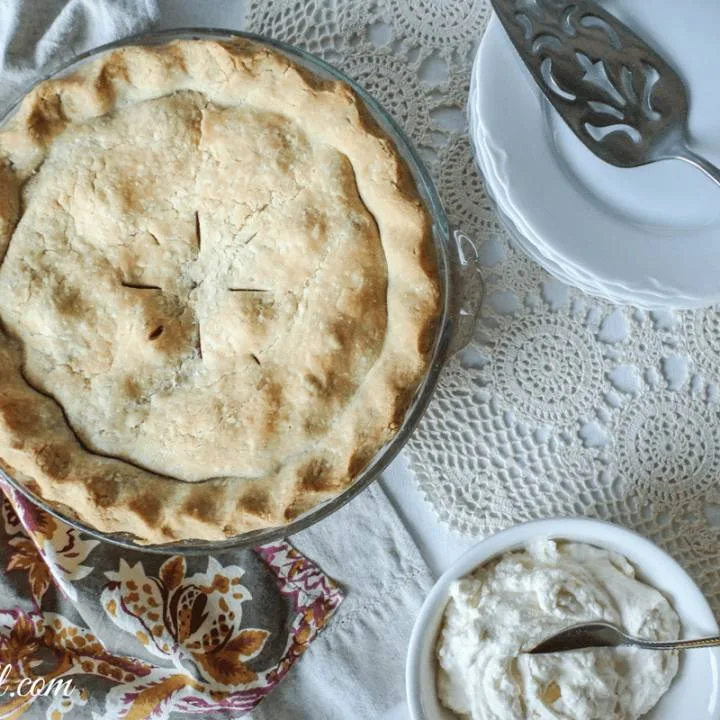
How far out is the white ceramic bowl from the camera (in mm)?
1330

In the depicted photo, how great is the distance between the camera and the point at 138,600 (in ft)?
4.86

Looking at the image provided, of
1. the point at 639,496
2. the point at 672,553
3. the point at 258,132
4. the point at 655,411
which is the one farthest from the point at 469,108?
the point at 672,553

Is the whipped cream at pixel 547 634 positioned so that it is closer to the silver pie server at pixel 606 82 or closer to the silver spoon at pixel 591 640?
the silver spoon at pixel 591 640

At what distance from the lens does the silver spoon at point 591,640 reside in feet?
4.36

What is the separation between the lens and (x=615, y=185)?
1.37 m

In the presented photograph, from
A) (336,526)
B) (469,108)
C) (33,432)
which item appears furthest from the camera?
(336,526)

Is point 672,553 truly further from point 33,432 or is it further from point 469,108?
point 33,432

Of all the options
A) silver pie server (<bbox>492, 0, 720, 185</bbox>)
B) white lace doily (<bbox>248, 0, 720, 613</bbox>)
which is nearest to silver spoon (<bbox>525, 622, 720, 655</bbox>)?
white lace doily (<bbox>248, 0, 720, 613</bbox>)

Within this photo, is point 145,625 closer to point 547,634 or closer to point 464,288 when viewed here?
point 547,634

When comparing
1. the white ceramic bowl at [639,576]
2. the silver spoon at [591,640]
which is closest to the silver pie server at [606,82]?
the white ceramic bowl at [639,576]

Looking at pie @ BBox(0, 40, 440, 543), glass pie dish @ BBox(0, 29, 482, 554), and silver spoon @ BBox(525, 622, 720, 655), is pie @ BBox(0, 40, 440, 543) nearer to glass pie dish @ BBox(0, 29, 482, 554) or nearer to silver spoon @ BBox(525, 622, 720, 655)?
glass pie dish @ BBox(0, 29, 482, 554)

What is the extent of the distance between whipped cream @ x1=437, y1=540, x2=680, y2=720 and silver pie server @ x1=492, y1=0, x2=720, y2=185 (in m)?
0.58

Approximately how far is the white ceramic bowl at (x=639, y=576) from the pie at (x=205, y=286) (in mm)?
259

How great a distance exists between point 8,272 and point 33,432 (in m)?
0.22
